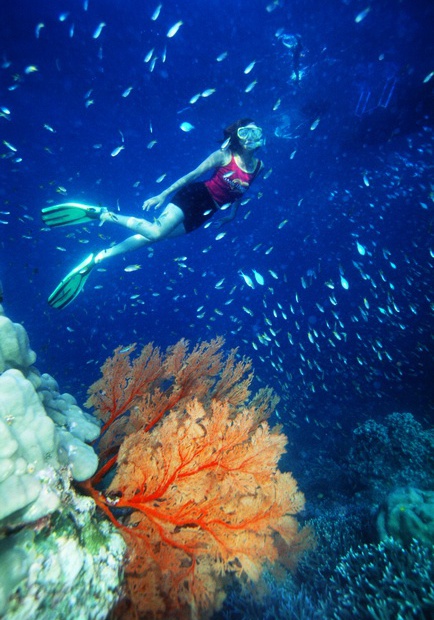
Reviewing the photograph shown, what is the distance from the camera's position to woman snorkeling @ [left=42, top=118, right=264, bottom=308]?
6.79 metres

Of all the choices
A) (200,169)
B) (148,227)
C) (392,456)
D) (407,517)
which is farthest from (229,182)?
(392,456)

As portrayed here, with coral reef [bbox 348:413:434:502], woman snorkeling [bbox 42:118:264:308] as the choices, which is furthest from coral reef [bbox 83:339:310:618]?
coral reef [bbox 348:413:434:502]

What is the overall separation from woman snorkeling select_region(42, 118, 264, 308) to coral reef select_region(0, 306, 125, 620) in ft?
16.3

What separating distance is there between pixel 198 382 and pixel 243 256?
41.9 m

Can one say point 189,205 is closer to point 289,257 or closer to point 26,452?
point 26,452

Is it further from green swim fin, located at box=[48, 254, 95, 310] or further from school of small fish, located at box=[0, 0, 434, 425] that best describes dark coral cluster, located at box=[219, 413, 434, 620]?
green swim fin, located at box=[48, 254, 95, 310]

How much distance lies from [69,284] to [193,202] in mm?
3742

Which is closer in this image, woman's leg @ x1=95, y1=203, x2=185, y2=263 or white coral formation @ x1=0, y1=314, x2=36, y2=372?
white coral formation @ x1=0, y1=314, x2=36, y2=372

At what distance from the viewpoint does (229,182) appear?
7234mm

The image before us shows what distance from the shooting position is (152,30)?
631 inches

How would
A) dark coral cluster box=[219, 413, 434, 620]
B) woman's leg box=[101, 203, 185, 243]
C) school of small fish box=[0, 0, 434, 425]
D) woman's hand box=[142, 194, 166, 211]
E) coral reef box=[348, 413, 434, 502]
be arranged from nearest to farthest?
dark coral cluster box=[219, 413, 434, 620]
woman's hand box=[142, 194, 166, 211]
woman's leg box=[101, 203, 185, 243]
coral reef box=[348, 413, 434, 502]
school of small fish box=[0, 0, 434, 425]

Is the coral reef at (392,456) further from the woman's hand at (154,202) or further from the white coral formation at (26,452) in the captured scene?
the woman's hand at (154,202)

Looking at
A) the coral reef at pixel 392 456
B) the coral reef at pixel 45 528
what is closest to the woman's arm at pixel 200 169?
the coral reef at pixel 45 528

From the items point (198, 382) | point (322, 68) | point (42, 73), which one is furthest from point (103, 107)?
point (198, 382)
